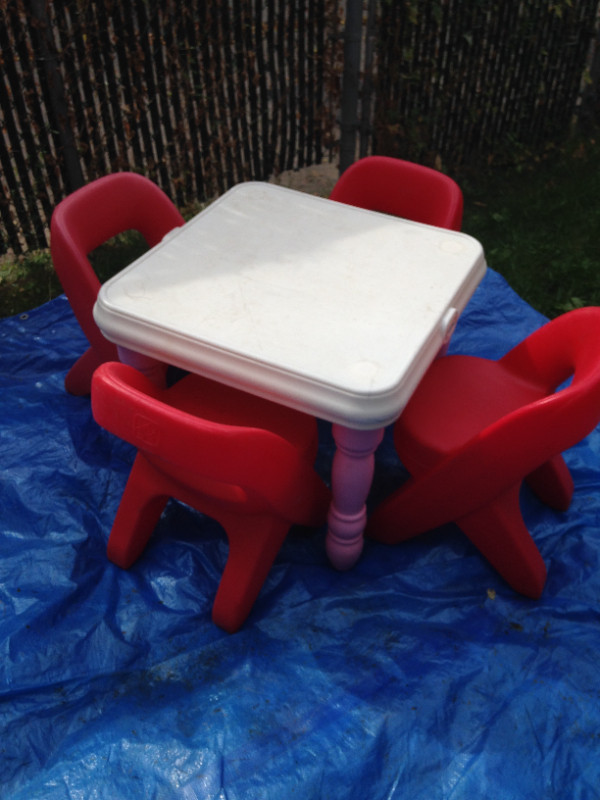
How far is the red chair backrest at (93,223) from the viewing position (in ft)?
6.94

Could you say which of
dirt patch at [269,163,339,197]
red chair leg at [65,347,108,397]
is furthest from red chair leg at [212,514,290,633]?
dirt patch at [269,163,339,197]

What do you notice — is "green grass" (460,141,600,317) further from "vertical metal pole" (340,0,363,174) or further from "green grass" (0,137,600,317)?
"vertical metal pole" (340,0,363,174)

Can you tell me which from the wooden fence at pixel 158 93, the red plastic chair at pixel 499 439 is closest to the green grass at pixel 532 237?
the wooden fence at pixel 158 93

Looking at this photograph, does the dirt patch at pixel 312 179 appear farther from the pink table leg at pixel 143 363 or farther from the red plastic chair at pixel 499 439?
the pink table leg at pixel 143 363

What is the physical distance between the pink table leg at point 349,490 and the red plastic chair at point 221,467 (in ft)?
0.26

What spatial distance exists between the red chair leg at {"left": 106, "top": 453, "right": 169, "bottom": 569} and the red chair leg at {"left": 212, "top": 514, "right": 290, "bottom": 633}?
0.24 meters

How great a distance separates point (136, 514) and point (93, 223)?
0.97 metres

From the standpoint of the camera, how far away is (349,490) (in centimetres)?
181

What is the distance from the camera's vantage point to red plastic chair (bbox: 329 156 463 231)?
249 centimetres

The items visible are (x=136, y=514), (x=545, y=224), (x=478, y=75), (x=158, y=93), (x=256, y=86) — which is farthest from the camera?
(x=478, y=75)

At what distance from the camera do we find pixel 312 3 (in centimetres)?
358

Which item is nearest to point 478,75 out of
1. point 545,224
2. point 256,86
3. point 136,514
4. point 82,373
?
point 545,224

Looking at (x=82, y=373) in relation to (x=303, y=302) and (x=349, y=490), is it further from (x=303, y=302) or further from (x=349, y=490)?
(x=349, y=490)

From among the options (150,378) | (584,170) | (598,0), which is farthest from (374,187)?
(598,0)
